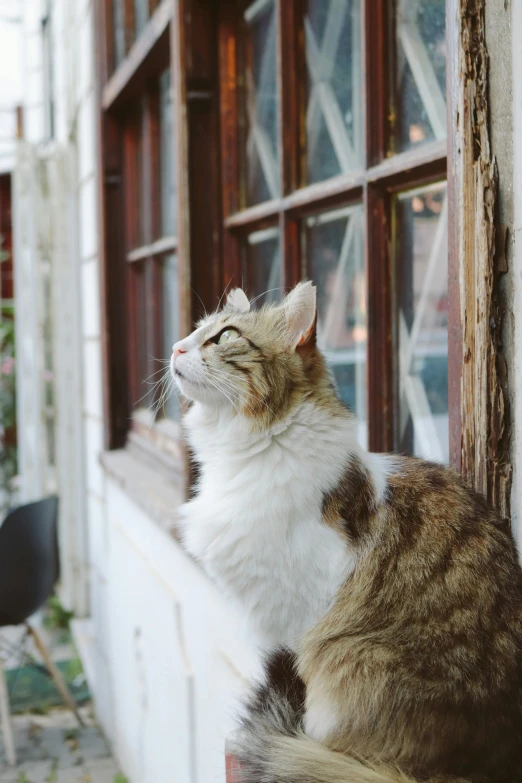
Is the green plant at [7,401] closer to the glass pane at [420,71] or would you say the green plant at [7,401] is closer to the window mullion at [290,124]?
the window mullion at [290,124]

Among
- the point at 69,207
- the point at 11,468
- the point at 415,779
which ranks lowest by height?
the point at 11,468

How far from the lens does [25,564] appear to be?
3039 mm

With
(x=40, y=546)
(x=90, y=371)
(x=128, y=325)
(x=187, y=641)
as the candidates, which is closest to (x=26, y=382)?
(x=90, y=371)

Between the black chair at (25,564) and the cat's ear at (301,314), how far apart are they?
7.10ft

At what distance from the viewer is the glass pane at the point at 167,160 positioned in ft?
9.39

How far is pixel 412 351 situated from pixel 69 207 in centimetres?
310

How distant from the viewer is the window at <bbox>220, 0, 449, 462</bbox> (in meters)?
1.45

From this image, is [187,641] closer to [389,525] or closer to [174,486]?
[174,486]

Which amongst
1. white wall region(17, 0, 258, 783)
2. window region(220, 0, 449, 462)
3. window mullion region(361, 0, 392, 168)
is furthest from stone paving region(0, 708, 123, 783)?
window mullion region(361, 0, 392, 168)

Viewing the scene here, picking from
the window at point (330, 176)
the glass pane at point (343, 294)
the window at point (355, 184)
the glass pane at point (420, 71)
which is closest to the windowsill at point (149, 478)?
the window at point (330, 176)

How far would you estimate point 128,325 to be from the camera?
11.5 ft

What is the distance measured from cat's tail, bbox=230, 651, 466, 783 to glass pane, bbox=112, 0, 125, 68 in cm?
281

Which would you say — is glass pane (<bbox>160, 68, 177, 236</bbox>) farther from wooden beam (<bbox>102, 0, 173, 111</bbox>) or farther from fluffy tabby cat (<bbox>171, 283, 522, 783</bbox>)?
fluffy tabby cat (<bbox>171, 283, 522, 783</bbox>)

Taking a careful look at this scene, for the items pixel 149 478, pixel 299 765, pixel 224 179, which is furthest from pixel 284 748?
pixel 149 478
